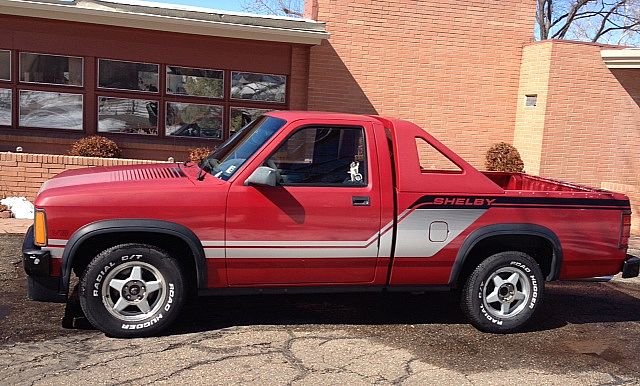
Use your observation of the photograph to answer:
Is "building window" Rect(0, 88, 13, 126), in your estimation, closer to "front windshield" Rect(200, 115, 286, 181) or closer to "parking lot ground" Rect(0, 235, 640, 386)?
"parking lot ground" Rect(0, 235, 640, 386)

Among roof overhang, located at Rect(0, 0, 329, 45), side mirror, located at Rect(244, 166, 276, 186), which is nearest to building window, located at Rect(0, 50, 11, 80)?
roof overhang, located at Rect(0, 0, 329, 45)

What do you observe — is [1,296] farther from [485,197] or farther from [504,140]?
[504,140]

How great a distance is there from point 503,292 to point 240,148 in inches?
105

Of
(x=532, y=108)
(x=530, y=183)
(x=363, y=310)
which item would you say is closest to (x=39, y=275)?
(x=363, y=310)

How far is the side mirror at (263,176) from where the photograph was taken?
16.4 ft

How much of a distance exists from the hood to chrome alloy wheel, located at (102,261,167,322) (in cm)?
64

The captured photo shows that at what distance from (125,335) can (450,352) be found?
2604 mm

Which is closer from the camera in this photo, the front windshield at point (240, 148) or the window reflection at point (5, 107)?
the front windshield at point (240, 148)

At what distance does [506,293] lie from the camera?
5836mm

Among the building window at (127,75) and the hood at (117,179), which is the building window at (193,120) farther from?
the hood at (117,179)

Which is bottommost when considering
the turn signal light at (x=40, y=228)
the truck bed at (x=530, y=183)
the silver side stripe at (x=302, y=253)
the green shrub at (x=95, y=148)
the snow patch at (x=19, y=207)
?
the snow patch at (x=19, y=207)

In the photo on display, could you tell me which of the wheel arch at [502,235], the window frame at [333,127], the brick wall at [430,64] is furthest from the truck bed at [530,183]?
the brick wall at [430,64]

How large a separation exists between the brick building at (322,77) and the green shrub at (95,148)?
60 centimetres

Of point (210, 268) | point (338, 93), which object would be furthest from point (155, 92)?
point (210, 268)
